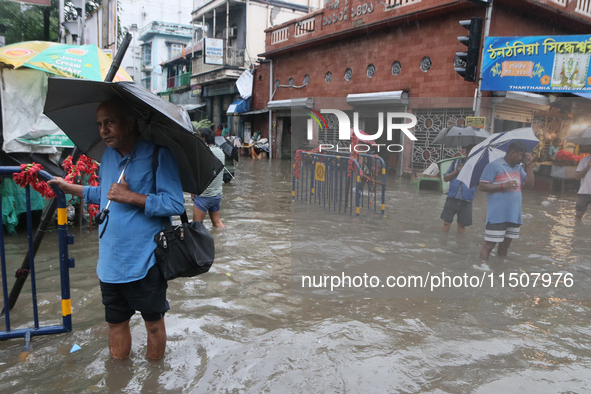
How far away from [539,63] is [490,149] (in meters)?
7.28

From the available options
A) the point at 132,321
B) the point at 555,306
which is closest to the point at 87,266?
the point at 132,321

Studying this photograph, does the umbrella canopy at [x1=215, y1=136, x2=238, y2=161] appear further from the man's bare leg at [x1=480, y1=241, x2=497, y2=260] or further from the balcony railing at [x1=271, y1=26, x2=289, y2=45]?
the balcony railing at [x1=271, y1=26, x2=289, y2=45]

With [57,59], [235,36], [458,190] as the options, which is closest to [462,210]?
[458,190]

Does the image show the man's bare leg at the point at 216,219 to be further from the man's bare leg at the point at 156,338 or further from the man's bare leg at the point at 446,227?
the man's bare leg at the point at 156,338

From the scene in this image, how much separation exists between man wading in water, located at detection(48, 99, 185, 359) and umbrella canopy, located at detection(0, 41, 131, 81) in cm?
355

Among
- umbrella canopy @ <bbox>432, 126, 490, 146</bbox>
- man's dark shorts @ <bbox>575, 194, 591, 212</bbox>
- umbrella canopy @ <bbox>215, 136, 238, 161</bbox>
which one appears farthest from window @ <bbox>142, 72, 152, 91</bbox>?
umbrella canopy @ <bbox>432, 126, 490, 146</bbox>

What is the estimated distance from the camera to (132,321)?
11.6 feet

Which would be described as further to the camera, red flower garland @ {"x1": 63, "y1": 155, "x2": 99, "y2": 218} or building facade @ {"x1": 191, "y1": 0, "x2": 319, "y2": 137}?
building facade @ {"x1": 191, "y1": 0, "x2": 319, "y2": 137}

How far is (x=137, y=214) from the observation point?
2480mm

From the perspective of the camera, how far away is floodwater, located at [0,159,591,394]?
2.74 metres

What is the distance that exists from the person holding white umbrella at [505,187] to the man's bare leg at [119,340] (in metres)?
3.92

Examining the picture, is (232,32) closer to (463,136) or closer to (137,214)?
(463,136)

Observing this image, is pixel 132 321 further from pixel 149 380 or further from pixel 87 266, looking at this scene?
pixel 87 266

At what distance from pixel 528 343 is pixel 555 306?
101 centimetres
